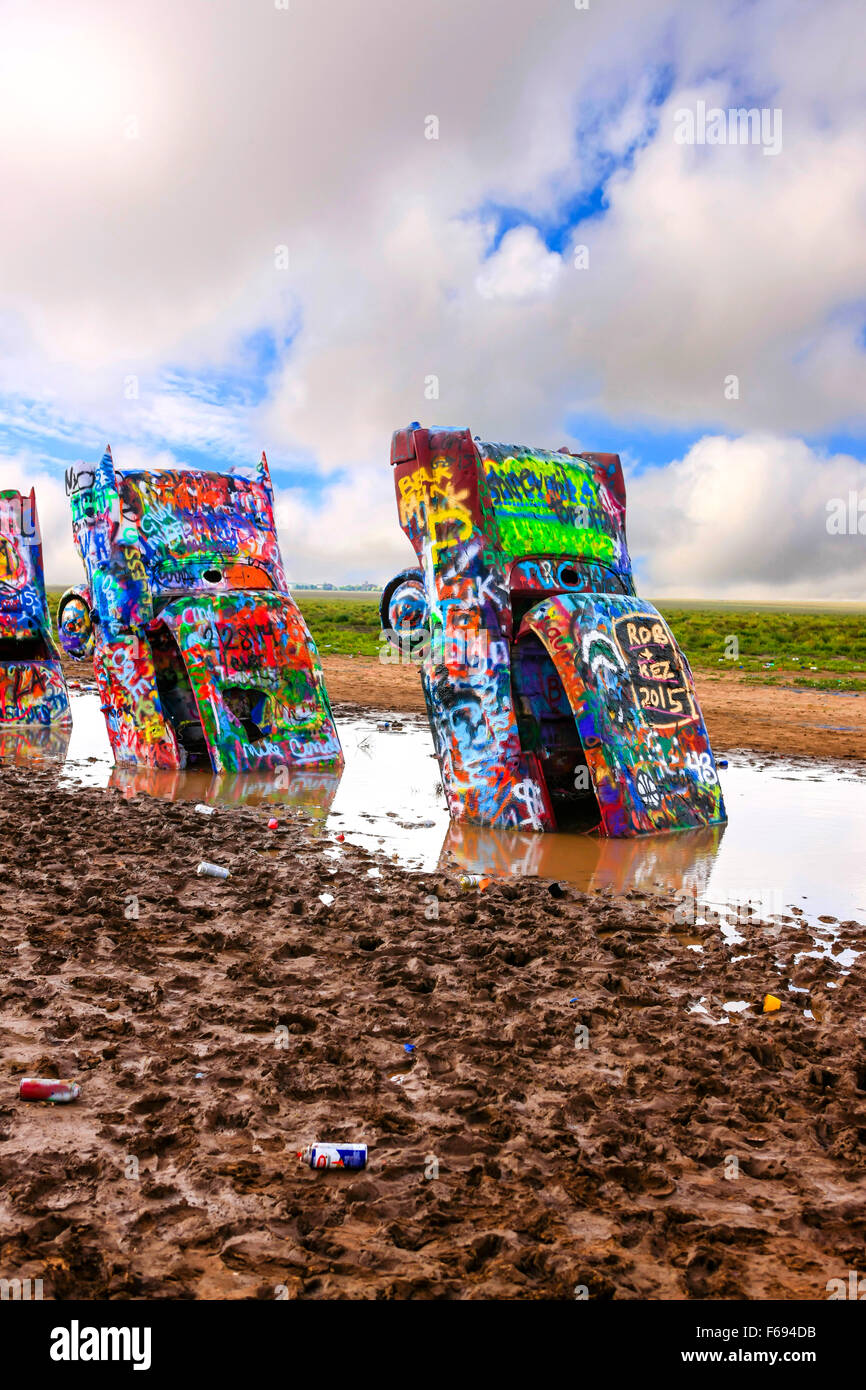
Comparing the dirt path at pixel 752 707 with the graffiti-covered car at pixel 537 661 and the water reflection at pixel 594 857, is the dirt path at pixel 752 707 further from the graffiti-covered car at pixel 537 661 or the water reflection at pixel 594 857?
the water reflection at pixel 594 857

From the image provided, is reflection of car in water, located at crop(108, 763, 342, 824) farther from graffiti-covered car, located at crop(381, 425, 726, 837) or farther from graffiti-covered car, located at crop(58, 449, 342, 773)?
graffiti-covered car, located at crop(381, 425, 726, 837)

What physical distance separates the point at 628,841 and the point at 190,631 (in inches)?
226

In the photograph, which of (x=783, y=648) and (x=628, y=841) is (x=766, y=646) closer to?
(x=783, y=648)

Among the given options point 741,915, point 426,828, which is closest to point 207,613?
point 426,828

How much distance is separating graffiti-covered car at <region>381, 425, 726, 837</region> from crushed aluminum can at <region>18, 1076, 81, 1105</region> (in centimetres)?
576

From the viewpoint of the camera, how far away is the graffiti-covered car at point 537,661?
28.8ft

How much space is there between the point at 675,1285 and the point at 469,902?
3780 mm

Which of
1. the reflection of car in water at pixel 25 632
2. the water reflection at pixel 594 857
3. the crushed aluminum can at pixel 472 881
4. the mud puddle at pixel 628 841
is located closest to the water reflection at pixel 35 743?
the mud puddle at pixel 628 841

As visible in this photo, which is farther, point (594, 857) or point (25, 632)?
point (25, 632)

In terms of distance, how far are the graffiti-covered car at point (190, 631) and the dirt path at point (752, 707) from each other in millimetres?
6465

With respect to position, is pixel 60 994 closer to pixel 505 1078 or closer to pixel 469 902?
pixel 505 1078

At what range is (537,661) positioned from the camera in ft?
31.3

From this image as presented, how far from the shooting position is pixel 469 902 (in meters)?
6.43

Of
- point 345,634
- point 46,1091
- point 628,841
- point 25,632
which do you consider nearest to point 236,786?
point 628,841
